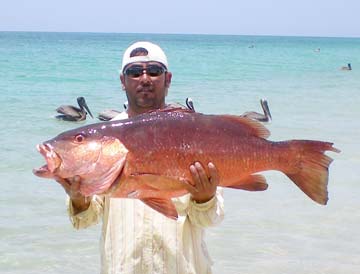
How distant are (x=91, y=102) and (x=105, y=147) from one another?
61.4 feet

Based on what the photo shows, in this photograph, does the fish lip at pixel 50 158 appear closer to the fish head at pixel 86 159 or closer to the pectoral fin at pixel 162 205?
the fish head at pixel 86 159

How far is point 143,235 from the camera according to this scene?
3.45m

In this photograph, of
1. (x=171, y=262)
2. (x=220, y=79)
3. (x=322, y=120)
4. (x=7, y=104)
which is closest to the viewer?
(x=171, y=262)

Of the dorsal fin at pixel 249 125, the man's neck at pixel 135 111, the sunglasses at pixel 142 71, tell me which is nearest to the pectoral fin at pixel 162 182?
the dorsal fin at pixel 249 125

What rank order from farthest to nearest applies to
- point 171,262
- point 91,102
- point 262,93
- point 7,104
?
1. point 262,93
2. point 91,102
3. point 7,104
4. point 171,262

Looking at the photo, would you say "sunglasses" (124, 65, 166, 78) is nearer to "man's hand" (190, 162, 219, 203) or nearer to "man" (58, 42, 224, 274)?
"man" (58, 42, 224, 274)

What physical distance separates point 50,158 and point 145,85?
2.71 ft

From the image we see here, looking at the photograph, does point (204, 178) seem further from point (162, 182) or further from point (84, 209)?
point (84, 209)

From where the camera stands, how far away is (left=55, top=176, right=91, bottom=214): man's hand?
292 centimetres

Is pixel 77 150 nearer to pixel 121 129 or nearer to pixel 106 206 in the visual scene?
pixel 121 129

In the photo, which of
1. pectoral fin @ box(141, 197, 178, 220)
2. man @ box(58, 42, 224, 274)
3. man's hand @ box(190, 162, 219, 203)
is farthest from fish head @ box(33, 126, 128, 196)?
man @ box(58, 42, 224, 274)

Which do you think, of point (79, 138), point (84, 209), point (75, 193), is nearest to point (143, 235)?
point (84, 209)

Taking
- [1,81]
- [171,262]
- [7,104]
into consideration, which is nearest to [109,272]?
→ [171,262]

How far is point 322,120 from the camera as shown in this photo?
1728 cm
